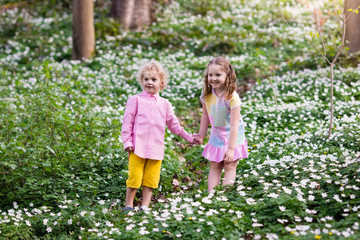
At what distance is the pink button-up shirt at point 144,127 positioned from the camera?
4367 millimetres

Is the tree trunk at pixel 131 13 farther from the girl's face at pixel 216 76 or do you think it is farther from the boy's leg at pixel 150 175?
the boy's leg at pixel 150 175

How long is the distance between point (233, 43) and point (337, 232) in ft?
31.5

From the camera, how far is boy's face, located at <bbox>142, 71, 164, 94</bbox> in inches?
176

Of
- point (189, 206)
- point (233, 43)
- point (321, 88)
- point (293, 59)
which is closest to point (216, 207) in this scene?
point (189, 206)

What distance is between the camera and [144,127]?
4.40m

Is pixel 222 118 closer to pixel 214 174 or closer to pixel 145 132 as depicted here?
pixel 214 174

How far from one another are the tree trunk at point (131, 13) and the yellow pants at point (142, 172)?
9.86m

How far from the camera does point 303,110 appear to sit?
7.32 meters

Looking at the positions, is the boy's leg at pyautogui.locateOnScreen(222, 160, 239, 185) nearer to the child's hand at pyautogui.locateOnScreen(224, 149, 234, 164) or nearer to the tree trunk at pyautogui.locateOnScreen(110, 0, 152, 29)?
the child's hand at pyautogui.locateOnScreen(224, 149, 234, 164)

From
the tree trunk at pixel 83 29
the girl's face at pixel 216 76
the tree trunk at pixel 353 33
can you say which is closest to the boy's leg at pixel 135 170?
the girl's face at pixel 216 76

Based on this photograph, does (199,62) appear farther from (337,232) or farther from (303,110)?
(337,232)

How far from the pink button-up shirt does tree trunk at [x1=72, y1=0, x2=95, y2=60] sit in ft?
23.5

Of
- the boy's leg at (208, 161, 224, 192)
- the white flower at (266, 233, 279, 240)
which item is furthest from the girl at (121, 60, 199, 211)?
the white flower at (266, 233, 279, 240)

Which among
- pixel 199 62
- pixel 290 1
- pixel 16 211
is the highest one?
pixel 290 1
